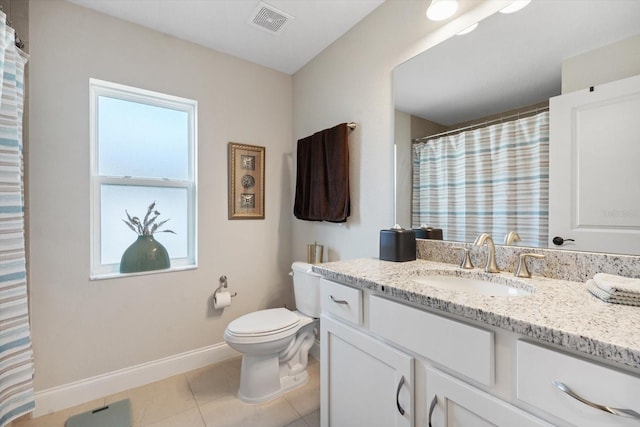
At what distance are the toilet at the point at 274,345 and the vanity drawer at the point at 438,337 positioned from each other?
0.89m

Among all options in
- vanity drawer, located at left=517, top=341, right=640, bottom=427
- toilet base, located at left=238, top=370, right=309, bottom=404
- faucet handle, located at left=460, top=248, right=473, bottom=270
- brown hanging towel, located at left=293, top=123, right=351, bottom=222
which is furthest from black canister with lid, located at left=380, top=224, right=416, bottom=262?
toilet base, located at left=238, top=370, right=309, bottom=404

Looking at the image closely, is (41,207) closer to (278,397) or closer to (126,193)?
(126,193)

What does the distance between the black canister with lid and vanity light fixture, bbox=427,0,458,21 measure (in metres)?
1.08

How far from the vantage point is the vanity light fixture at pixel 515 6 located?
3.81 ft

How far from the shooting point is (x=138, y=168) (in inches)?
→ 81.0

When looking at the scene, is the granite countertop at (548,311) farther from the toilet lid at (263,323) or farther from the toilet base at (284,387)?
the toilet base at (284,387)

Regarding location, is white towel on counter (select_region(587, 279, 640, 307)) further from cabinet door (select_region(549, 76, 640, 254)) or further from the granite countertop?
cabinet door (select_region(549, 76, 640, 254))

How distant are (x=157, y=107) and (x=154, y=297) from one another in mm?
1399

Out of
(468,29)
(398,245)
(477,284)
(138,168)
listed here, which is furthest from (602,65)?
(138,168)

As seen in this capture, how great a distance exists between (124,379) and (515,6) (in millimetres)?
2973

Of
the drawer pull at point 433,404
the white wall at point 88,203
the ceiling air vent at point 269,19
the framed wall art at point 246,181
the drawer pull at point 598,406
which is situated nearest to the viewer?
the drawer pull at point 598,406

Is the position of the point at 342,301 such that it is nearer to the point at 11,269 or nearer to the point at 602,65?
the point at 602,65

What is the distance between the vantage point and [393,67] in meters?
1.67

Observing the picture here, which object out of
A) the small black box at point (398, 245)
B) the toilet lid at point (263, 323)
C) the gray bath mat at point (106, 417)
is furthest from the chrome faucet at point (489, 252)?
the gray bath mat at point (106, 417)
